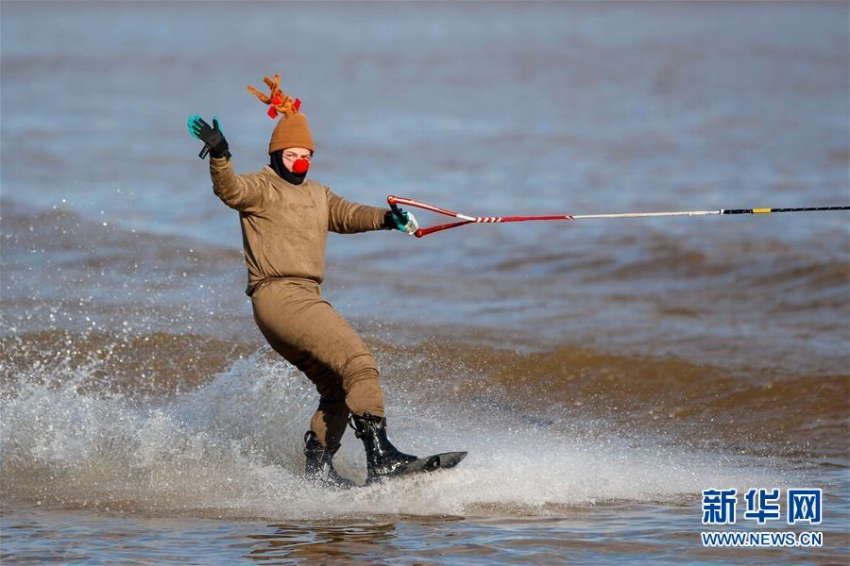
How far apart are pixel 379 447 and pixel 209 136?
182 centimetres

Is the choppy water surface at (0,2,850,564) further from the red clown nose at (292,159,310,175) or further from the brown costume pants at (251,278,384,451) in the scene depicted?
the red clown nose at (292,159,310,175)

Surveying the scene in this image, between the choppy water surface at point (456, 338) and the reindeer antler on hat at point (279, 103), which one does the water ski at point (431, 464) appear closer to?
the choppy water surface at point (456, 338)

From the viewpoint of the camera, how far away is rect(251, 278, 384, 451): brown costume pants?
7434 millimetres

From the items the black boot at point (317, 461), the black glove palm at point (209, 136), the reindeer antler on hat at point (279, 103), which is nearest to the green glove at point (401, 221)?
the reindeer antler on hat at point (279, 103)

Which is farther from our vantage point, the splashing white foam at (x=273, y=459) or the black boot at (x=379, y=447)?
the splashing white foam at (x=273, y=459)

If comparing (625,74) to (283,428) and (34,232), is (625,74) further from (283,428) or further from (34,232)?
(283,428)

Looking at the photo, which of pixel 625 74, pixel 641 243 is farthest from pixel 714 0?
pixel 641 243

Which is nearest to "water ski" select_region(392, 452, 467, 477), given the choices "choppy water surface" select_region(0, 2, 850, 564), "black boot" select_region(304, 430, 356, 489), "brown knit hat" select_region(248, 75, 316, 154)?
"choppy water surface" select_region(0, 2, 850, 564)

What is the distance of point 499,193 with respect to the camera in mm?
19750

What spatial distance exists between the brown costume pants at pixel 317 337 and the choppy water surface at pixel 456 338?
0.55 m

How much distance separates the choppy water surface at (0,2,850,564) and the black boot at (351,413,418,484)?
0.18 meters

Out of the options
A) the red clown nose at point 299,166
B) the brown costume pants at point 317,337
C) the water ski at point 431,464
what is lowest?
the water ski at point 431,464

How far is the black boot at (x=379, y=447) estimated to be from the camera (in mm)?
7371

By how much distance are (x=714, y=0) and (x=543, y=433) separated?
286ft
